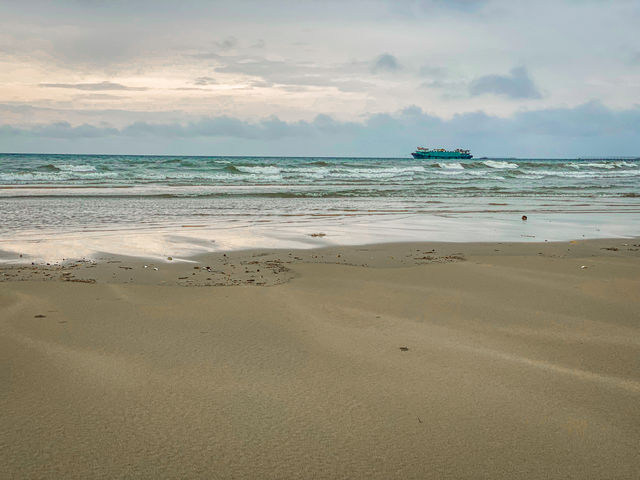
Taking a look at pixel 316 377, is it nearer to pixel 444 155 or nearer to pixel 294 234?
pixel 294 234

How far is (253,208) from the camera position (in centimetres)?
1520

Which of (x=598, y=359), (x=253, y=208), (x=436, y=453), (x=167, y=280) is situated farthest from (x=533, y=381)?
(x=253, y=208)

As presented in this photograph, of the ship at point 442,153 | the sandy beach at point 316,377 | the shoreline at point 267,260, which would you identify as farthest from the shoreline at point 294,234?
the ship at point 442,153

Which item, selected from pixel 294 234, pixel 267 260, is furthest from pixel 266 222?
pixel 267 260

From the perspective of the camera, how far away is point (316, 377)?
10.5ft

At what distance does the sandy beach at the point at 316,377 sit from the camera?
235cm

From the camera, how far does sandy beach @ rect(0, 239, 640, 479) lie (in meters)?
2.35

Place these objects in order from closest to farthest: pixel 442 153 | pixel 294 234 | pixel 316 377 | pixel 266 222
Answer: pixel 316 377 < pixel 294 234 < pixel 266 222 < pixel 442 153

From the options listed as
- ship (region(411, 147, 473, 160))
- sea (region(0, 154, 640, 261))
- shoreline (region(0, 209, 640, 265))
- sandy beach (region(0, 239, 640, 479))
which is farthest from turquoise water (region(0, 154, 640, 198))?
ship (region(411, 147, 473, 160))

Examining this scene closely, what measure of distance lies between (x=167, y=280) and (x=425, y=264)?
304cm

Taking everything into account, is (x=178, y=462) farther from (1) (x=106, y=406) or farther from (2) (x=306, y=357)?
(2) (x=306, y=357)

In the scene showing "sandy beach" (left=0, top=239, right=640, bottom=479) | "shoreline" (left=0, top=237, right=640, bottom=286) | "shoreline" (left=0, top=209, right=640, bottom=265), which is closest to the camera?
"sandy beach" (left=0, top=239, right=640, bottom=479)

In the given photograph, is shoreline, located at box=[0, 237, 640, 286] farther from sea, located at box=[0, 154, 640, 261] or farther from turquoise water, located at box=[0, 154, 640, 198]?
turquoise water, located at box=[0, 154, 640, 198]

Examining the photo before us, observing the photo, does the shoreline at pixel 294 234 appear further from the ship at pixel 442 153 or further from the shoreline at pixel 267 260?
the ship at pixel 442 153
